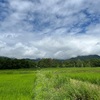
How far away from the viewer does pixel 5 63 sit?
208 ft

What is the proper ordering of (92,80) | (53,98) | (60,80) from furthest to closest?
1. (92,80)
2. (60,80)
3. (53,98)

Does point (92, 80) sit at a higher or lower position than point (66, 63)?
lower

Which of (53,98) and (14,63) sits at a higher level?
(14,63)

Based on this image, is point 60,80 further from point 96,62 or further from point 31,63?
point 96,62

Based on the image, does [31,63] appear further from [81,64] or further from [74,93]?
[74,93]

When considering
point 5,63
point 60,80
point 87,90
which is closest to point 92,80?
point 60,80

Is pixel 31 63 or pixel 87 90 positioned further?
pixel 31 63

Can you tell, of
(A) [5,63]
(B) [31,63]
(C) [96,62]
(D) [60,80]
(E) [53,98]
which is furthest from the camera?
(C) [96,62]

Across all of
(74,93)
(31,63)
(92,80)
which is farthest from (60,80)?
(31,63)

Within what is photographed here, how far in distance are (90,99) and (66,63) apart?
7866 centimetres

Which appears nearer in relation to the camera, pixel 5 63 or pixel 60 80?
pixel 60 80

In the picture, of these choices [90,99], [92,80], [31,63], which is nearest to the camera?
[90,99]

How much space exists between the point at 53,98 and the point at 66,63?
79308mm

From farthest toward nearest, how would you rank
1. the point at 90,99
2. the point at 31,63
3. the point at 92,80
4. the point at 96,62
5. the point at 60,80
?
1. the point at 96,62
2. the point at 31,63
3. the point at 92,80
4. the point at 60,80
5. the point at 90,99
